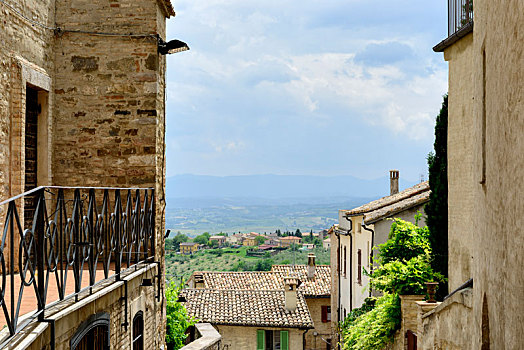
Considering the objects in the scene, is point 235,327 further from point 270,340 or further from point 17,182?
point 17,182

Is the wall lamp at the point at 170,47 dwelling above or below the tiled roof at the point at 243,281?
above

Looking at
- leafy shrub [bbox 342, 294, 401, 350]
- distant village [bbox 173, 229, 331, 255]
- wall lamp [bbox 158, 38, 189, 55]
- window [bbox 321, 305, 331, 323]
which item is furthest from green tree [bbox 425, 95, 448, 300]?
distant village [bbox 173, 229, 331, 255]

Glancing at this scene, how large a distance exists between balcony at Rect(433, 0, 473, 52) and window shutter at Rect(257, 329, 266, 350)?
64.8 ft

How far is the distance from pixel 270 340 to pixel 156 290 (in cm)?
1924

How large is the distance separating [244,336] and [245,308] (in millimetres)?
1294

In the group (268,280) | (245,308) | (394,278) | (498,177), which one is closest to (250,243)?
(268,280)

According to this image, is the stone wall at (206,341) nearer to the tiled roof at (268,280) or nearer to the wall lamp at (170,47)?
the wall lamp at (170,47)

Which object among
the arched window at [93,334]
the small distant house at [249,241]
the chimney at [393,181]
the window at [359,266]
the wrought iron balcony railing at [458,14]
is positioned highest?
the wrought iron balcony railing at [458,14]

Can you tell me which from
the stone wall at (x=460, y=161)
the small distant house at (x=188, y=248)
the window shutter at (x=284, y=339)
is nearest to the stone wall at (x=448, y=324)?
the stone wall at (x=460, y=161)

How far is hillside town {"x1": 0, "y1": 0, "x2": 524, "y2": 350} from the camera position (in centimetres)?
501

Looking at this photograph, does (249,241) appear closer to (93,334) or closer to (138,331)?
(138,331)

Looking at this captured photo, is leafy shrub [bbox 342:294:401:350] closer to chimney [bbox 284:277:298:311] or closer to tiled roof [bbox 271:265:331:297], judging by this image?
chimney [bbox 284:277:298:311]

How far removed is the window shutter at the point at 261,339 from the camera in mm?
28531

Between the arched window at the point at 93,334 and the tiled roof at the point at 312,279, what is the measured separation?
26.5m
